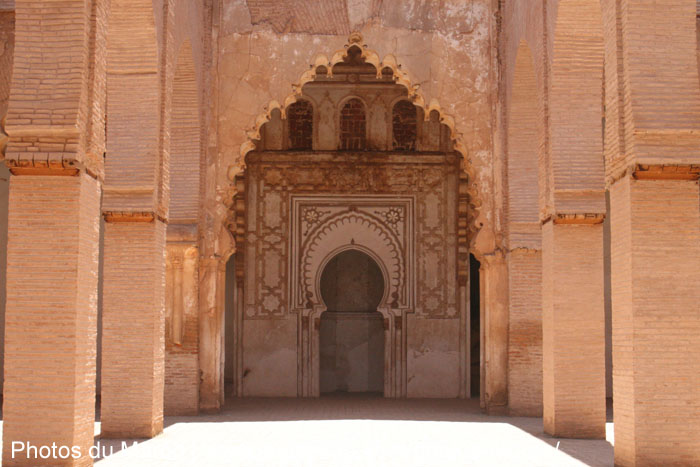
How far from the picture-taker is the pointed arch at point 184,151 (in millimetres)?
13703

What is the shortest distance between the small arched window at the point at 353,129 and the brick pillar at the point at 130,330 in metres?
7.80

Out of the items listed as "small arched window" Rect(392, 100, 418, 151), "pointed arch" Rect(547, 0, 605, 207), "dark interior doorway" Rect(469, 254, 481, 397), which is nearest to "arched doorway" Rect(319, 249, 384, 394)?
"dark interior doorway" Rect(469, 254, 481, 397)

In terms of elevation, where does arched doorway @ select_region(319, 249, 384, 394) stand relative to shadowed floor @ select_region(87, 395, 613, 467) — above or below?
above

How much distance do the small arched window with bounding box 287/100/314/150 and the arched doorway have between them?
2488 mm

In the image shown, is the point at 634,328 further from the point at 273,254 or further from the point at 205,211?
the point at 273,254

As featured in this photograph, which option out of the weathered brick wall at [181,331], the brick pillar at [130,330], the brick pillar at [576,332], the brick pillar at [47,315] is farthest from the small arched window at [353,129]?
the brick pillar at [47,315]

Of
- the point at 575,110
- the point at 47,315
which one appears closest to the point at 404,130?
the point at 575,110

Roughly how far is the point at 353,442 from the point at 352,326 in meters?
8.57

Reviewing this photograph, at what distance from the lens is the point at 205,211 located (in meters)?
14.0

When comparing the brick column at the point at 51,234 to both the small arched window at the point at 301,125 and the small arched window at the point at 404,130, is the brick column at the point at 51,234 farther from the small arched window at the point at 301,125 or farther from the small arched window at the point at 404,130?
the small arched window at the point at 404,130

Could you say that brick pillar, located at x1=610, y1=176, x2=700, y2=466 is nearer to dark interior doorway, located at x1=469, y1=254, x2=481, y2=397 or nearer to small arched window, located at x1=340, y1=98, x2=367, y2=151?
small arched window, located at x1=340, y1=98, x2=367, y2=151

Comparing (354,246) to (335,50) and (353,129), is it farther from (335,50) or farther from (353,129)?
(335,50)

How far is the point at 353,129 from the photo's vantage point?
18.3 metres

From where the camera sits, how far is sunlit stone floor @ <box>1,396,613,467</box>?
361 inches
